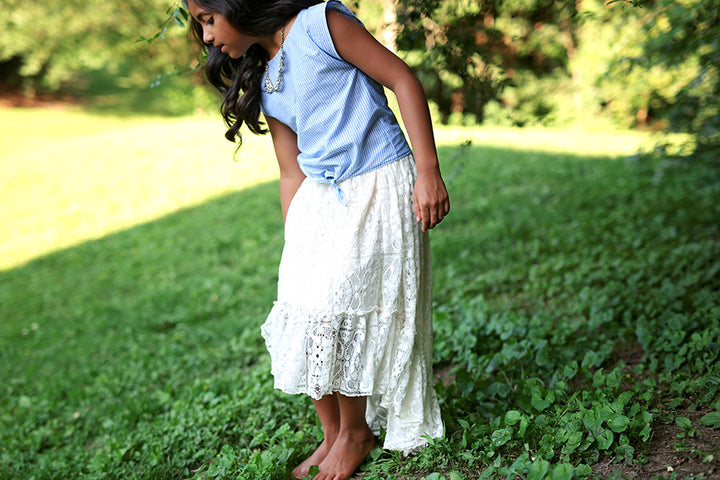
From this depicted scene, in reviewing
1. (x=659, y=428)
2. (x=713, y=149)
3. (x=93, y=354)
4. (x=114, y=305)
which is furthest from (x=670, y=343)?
(x=114, y=305)

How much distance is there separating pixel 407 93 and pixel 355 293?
2.19 ft

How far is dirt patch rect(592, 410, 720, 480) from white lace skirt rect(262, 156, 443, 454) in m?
0.67

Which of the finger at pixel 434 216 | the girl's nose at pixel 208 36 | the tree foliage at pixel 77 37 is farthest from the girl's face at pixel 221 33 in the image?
the tree foliage at pixel 77 37

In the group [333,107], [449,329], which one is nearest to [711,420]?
[449,329]

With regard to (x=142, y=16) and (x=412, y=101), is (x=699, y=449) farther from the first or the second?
(x=142, y=16)

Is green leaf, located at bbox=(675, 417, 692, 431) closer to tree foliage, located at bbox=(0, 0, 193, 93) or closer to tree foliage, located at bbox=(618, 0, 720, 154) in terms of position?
tree foliage, located at bbox=(618, 0, 720, 154)

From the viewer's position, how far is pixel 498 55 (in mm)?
3844

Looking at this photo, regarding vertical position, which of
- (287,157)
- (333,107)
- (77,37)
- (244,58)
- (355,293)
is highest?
(77,37)

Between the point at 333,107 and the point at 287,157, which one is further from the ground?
the point at 333,107

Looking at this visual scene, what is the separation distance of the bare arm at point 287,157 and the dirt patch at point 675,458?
1408 mm

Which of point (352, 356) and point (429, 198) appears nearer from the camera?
point (429, 198)

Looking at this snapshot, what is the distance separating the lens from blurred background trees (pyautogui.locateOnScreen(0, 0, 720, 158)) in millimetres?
3201

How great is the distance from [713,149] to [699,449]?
11.1 feet

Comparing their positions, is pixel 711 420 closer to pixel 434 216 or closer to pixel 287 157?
pixel 434 216
